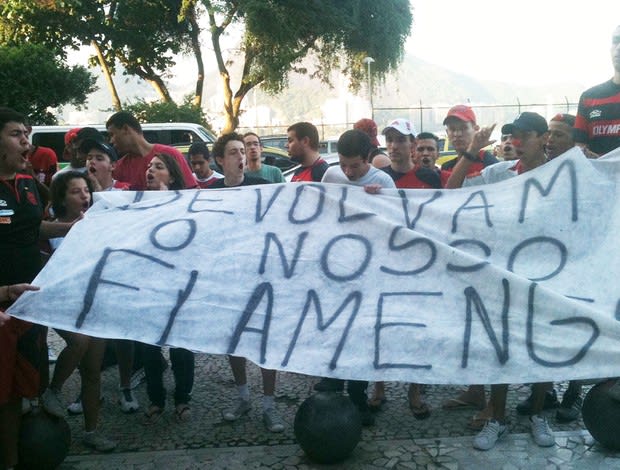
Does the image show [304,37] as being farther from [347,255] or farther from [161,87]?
[347,255]

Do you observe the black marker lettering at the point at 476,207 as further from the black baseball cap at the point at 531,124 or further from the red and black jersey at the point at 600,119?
the red and black jersey at the point at 600,119

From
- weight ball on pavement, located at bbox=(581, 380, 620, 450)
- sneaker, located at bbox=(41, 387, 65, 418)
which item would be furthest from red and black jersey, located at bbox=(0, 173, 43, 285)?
weight ball on pavement, located at bbox=(581, 380, 620, 450)

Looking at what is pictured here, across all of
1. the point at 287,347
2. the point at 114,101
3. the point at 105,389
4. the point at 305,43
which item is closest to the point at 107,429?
the point at 105,389

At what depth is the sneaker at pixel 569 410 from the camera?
13.6ft

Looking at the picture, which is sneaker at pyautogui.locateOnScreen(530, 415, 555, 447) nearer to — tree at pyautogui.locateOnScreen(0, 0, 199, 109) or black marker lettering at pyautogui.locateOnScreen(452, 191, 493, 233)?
black marker lettering at pyautogui.locateOnScreen(452, 191, 493, 233)

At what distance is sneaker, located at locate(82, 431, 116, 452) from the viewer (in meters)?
3.89

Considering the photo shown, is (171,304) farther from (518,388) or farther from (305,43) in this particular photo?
(305,43)

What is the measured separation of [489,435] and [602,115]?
85.7 inches

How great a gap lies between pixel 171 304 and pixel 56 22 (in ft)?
78.0

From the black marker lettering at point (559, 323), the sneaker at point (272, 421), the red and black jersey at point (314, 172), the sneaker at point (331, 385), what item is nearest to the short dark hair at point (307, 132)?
the red and black jersey at point (314, 172)

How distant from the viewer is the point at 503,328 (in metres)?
3.38

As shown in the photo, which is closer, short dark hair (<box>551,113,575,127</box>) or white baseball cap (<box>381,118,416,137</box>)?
short dark hair (<box>551,113,575,127</box>)

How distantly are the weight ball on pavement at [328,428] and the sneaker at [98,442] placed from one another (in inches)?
43.9

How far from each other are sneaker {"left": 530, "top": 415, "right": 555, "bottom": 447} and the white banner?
713mm
